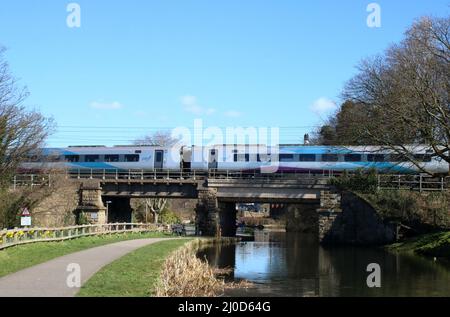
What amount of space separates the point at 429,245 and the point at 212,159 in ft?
93.3

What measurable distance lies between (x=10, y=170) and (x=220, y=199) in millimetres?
19463

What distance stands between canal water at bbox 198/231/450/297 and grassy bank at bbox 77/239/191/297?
2.85 m

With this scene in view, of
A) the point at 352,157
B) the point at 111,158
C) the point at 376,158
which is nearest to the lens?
the point at 376,158

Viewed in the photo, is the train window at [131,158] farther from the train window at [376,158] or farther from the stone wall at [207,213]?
the train window at [376,158]

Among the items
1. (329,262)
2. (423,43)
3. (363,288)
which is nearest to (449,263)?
(329,262)

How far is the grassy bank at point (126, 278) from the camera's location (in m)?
14.5

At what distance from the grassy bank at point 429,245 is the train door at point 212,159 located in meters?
22.6

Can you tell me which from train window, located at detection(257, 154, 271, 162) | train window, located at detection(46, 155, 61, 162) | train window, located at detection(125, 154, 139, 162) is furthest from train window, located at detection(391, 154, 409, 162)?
train window, located at detection(46, 155, 61, 162)

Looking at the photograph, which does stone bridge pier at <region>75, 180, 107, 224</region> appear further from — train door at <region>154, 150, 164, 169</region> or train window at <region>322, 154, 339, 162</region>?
train window at <region>322, 154, 339, 162</region>

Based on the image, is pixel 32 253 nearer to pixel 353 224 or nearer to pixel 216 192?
pixel 353 224

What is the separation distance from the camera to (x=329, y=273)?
88.4ft

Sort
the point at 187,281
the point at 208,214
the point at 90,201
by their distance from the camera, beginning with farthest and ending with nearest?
1. the point at 90,201
2. the point at 208,214
3. the point at 187,281

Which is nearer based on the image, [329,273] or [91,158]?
[329,273]

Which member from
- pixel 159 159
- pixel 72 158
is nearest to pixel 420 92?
pixel 159 159
